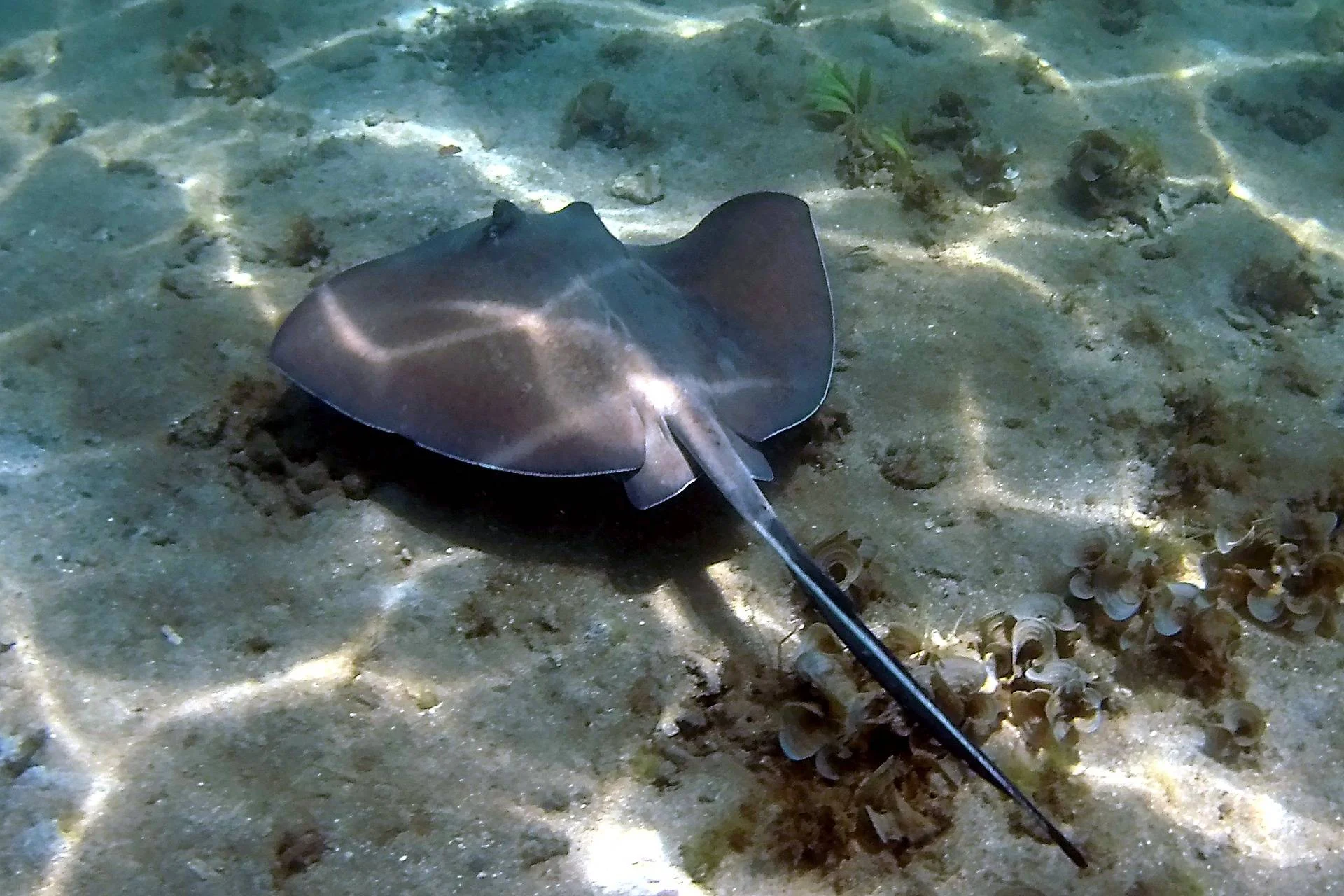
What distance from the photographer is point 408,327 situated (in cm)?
402

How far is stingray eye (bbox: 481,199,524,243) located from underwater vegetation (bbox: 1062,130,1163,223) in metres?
4.30

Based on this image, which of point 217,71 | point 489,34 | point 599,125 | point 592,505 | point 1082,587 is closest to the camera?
point 1082,587

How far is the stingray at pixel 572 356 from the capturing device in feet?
12.1

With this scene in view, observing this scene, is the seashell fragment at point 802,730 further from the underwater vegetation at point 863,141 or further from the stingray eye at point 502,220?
the underwater vegetation at point 863,141

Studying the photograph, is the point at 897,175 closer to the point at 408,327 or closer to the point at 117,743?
the point at 408,327

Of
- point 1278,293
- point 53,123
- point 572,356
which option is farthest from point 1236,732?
point 53,123

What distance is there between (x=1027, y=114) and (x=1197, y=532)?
455 centimetres

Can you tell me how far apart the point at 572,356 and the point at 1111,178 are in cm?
470

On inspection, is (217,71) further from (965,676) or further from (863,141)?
(965,676)

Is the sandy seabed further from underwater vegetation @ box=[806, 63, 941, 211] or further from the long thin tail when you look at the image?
the long thin tail

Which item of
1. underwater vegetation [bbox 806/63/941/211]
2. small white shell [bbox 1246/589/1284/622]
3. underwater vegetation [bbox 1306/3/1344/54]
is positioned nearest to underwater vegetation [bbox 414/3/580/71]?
→ underwater vegetation [bbox 806/63/941/211]

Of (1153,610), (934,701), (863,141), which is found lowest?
(1153,610)

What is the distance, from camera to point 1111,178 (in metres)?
6.29

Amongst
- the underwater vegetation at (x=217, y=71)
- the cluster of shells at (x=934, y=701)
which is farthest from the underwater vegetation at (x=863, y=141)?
the underwater vegetation at (x=217, y=71)
